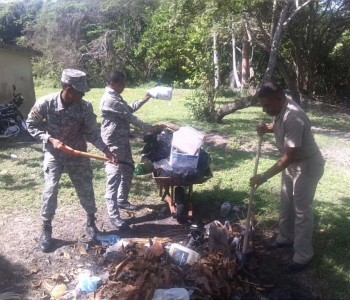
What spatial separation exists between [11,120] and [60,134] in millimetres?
6571

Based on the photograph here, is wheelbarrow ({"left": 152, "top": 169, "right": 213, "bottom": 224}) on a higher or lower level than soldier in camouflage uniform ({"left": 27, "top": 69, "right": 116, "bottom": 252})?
lower

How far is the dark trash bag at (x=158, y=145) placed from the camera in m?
5.04

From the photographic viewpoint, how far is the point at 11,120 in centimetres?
1010

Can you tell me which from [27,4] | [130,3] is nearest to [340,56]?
[130,3]

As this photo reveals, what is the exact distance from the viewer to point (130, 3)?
2450 centimetres

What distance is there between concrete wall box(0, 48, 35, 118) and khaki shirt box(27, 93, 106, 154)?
26.1ft

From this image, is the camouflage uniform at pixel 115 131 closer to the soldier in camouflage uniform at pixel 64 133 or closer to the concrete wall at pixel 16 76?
the soldier in camouflage uniform at pixel 64 133

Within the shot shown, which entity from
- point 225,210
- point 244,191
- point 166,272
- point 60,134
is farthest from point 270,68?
point 166,272

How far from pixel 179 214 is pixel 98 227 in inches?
40.5

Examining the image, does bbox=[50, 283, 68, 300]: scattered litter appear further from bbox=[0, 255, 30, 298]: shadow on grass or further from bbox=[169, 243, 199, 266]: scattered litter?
bbox=[169, 243, 199, 266]: scattered litter

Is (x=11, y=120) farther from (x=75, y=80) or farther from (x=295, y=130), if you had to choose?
(x=295, y=130)

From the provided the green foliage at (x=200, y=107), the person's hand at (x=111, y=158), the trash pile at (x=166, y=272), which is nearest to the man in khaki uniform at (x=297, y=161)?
the trash pile at (x=166, y=272)

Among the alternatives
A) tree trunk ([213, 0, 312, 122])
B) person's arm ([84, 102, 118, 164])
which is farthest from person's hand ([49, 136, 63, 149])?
tree trunk ([213, 0, 312, 122])

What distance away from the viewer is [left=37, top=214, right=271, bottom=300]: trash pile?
345 cm
